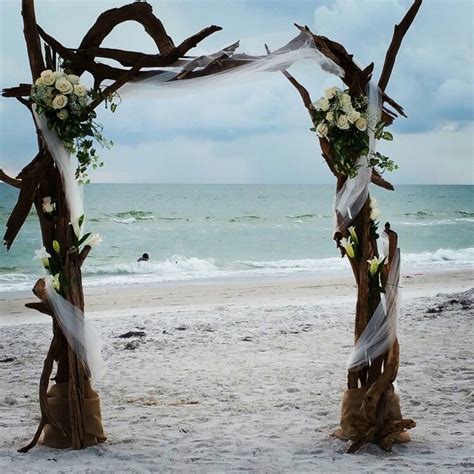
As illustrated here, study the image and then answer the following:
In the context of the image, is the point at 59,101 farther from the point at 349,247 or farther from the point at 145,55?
the point at 349,247

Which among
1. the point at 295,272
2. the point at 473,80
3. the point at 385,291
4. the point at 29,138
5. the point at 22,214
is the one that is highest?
the point at 473,80

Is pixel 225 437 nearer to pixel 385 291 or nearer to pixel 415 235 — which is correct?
→ pixel 385 291

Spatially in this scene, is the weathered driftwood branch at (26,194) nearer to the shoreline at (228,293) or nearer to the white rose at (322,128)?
the white rose at (322,128)

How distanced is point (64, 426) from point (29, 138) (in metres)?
21.8

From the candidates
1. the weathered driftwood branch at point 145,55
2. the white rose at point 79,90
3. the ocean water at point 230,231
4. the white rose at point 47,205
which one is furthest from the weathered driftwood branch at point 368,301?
the ocean water at point 230,231

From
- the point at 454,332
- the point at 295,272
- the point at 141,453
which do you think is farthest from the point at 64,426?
the point at 295,272

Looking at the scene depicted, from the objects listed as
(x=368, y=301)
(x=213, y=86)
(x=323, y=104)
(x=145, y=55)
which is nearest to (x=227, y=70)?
(x=213, y=86)

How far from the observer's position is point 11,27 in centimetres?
2192

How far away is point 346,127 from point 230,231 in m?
20.9

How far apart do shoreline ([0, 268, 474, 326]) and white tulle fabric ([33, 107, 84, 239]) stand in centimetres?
512

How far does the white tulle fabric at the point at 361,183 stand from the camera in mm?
4449

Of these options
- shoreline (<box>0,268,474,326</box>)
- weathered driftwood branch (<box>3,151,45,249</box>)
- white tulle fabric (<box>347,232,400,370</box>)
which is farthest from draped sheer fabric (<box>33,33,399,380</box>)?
→ shoreline (<box>0,268,474,326</box>)

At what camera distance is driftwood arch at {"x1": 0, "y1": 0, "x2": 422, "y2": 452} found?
14.2 feet

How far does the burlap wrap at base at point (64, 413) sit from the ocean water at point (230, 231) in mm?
9516
